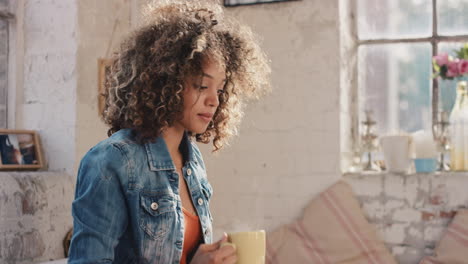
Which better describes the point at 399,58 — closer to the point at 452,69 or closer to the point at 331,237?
the point at 452,69

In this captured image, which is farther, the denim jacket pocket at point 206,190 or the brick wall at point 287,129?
the brick wall at point 287,129

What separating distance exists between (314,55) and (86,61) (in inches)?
42.8

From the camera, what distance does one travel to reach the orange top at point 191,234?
1.22 meters

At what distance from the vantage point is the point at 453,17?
3.22 meters

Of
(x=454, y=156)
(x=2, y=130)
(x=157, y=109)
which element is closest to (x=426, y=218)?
(x=454, y=156)

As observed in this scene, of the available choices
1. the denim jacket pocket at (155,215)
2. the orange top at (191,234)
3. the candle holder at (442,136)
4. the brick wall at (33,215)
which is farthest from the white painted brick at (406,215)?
the denim jacket pocket at (155,215)

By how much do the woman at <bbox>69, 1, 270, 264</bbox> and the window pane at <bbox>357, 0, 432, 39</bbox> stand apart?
205cm

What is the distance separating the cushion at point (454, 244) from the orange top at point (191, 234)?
72.7 inches

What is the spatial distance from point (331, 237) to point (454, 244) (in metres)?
0.53

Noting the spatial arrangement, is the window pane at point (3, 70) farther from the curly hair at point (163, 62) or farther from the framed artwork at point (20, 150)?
the curly hair at point (163, 62)

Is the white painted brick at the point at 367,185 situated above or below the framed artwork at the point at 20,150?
below

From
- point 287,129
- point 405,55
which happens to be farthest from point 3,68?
point 405,55

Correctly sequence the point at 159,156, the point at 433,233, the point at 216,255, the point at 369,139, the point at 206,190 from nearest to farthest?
the point at 216,255, the point at 159,156, the point at 206,190, the point at 433,233, the point at 369,139

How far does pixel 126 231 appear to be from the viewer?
1.13 metres
